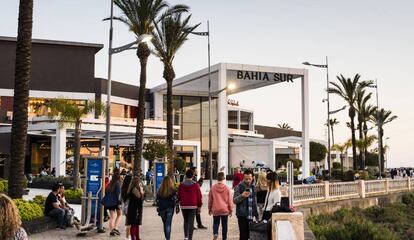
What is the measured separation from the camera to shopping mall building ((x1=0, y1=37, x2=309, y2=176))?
50250 millimetres

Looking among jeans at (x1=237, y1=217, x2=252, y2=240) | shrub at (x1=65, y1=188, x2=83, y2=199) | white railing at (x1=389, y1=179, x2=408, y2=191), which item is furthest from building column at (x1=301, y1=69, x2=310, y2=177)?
jeans at (x1=237, y1=217, x2=252, y2=240)

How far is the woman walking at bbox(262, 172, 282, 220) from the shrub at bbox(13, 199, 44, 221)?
7.07m

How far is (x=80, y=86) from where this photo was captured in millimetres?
56562

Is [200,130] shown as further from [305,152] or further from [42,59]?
[42,59]

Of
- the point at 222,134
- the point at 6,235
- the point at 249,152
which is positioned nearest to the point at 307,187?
the point at 6,235

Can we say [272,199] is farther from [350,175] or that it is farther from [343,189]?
[350,175]

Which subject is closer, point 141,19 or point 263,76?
point 141,19

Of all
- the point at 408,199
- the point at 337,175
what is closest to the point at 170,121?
the point at 408,199

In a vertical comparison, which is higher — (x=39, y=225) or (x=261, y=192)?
(x=261, y=192)

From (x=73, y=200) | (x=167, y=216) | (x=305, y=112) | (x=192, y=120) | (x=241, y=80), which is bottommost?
(x=73, y=200)

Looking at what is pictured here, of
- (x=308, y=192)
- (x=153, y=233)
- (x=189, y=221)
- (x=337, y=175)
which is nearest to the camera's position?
(x=189, y=221)

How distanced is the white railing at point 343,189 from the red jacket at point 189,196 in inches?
628

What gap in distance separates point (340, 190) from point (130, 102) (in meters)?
37.7

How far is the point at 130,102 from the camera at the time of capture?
61.8 m
